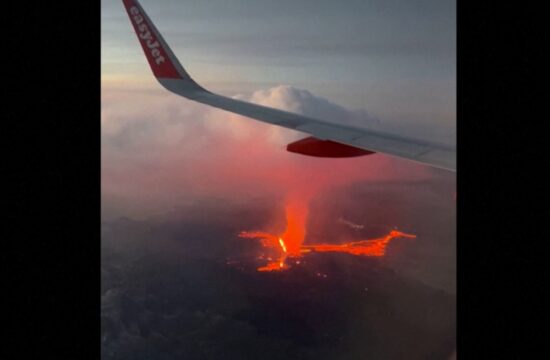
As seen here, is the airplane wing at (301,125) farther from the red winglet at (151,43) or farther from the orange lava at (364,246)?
the orange lava at (364,246)

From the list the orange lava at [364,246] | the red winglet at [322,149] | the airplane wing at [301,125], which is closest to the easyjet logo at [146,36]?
the airplane wing at [301,125]

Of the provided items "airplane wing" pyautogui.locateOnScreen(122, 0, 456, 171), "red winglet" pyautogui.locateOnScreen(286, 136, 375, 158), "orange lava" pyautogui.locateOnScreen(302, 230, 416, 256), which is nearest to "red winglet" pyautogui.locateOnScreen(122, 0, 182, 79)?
"airplane wing" pyautogui.locateOnScreen(122, 0, 456, 171)

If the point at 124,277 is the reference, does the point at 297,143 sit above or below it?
above

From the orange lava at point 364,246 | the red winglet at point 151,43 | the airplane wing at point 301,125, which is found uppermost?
the red winglet at point 151,43

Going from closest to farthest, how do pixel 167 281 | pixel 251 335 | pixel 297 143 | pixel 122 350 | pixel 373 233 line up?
1. pixel 297 143
2. pixel 122 350
3. pixel 251 335
4. pixel 373 233
5. pixel 167 281

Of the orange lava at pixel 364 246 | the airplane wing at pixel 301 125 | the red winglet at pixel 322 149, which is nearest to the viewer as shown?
the airplane wing at pixel 301 125

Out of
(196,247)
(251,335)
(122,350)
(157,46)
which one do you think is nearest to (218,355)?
(251,335)

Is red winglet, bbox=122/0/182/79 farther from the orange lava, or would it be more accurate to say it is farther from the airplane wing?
the orange lava

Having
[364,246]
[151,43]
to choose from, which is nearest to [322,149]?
[151,43]

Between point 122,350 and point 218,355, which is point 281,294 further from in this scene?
point 122,350
